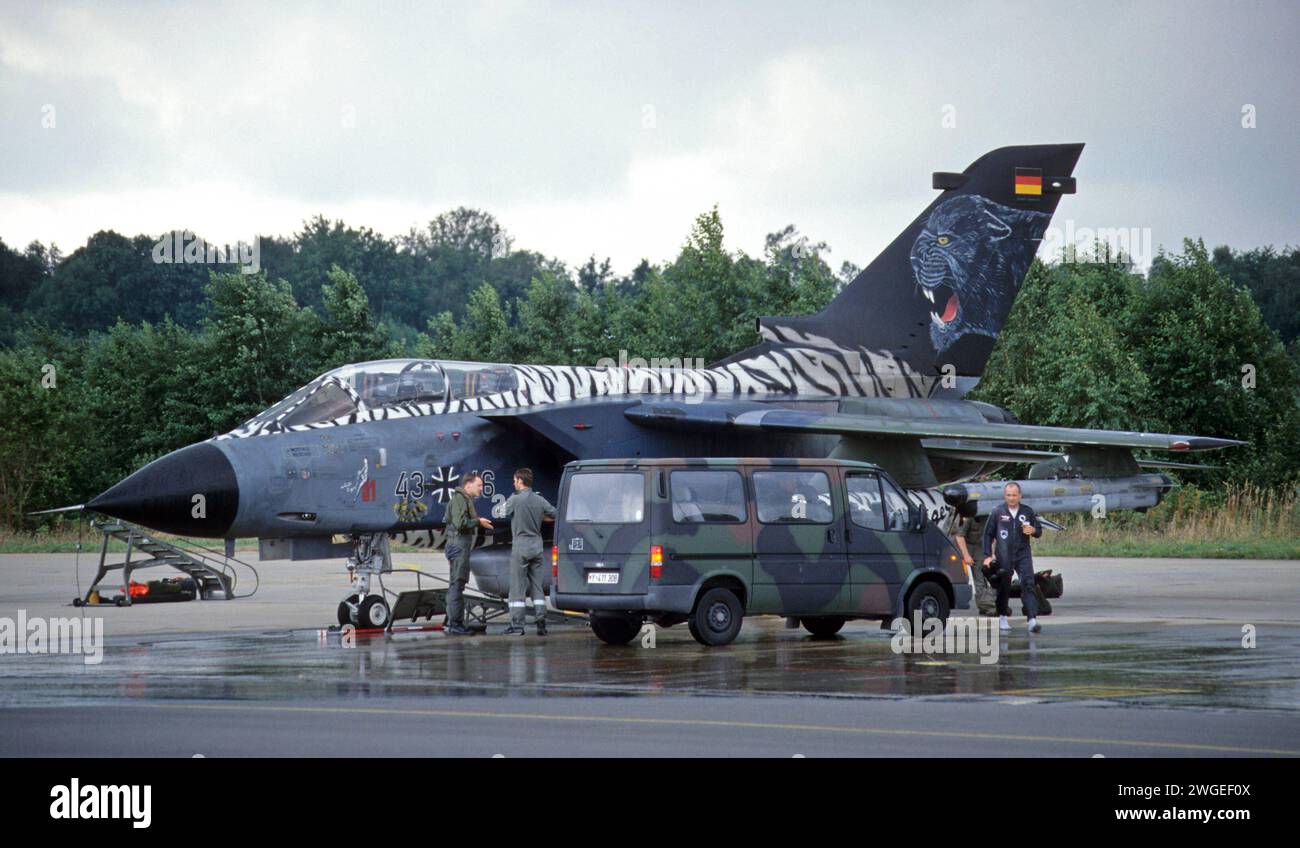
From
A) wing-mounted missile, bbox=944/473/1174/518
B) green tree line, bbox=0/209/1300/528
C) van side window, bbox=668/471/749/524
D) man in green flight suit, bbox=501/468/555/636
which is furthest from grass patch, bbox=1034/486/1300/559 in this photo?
van side window, bbox=668/471/749/524

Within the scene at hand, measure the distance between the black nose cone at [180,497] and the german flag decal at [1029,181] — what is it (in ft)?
41.3

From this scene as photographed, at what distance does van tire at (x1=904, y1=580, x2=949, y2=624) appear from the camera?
655 inches

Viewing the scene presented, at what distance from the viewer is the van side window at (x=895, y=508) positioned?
1667 cm

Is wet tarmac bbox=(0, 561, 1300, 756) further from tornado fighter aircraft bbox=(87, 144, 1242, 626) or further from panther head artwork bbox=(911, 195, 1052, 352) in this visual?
panther head artwork bbox=(911, 195, 1052, 352)

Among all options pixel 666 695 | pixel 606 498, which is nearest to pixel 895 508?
pixel 606 498

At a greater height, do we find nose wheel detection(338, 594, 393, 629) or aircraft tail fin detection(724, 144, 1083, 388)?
aircraft tail fin detection(724, 144, 1083, 388)

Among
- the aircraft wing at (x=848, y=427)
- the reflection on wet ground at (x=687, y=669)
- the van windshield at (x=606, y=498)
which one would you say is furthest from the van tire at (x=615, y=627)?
the aircraft wing at (x=848, y=427)

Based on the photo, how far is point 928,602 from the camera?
16.8m

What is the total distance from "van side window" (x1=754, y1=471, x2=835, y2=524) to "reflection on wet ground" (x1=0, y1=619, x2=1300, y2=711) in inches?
51.9

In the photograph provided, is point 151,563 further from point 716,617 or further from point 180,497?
point 716,617

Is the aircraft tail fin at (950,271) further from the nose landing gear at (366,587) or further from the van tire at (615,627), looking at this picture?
the van tire at (615,627)
